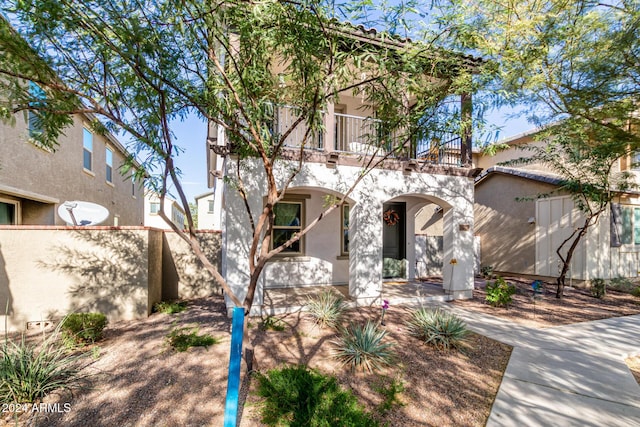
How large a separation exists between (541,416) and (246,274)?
4776mm

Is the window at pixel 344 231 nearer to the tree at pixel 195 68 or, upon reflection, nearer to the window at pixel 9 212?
the tree at pixel 195 68

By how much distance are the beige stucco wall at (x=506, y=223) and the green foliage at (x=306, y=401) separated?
1116 cm

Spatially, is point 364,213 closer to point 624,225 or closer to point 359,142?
point 359,142

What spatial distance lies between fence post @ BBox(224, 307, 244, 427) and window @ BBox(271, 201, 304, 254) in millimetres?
6053

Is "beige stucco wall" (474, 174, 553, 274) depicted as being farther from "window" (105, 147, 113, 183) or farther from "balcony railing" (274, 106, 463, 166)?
"window" (105, 147, 113, 183)

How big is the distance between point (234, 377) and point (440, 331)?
3488mm

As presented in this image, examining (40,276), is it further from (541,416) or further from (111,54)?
(541,416)

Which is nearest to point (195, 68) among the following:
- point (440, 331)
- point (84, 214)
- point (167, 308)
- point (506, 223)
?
point (167, 308)

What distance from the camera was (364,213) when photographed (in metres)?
6.98

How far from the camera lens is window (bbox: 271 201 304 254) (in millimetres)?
8938

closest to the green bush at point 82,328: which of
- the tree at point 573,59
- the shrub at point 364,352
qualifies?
the shrub at point 364,352

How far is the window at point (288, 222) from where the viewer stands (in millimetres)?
8938

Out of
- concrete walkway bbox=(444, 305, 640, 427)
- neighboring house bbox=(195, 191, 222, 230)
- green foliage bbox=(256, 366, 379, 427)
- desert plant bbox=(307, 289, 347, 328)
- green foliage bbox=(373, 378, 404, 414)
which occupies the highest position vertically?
neighboring house bbox=(195, 191, 222, 230)

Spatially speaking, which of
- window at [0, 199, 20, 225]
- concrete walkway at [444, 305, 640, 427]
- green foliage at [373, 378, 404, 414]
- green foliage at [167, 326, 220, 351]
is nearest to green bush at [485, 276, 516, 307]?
concrete walkway at [444, 305, 640, 427]
